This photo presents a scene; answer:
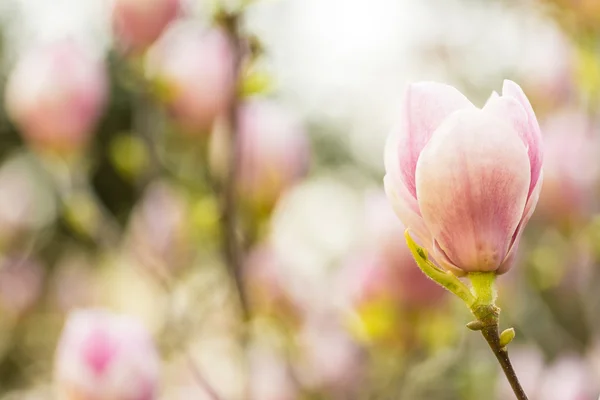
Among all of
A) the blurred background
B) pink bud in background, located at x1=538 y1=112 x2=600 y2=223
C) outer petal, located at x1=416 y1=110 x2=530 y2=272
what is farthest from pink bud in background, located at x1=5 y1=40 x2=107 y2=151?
outer petal, located at x1=416 y1=110 x2=530 y2=272

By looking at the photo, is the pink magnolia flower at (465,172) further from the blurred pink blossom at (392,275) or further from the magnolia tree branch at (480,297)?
the blurred pink blossom at (392,275)

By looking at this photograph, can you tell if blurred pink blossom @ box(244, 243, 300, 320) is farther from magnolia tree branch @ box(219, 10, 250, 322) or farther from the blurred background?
magnolia tree branch @ box(219, 10, 250, 322)

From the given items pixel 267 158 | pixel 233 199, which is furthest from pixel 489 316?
pixel 267 158

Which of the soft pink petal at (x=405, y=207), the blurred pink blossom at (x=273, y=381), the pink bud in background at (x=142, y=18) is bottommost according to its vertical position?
the blurred pink blossom at (x=273, y=381)

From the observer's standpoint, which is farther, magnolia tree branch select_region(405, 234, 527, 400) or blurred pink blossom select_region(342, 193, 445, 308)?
blurred pink blossom select_region(342, 193, 445, 308)

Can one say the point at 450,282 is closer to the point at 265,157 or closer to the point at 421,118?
the point at 421,118

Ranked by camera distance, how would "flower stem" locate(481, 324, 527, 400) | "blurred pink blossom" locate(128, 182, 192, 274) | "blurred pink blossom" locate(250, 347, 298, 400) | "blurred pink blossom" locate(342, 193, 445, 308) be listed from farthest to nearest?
1. "blurred pink blossom" locate(128, 182, 192, 274)
2. "blurred pink blossom" locate(250, 347, 298, 400)
3. "blurred pink blossom" locate(342, 193, 445, 308)
4. "flower stem" locate(481, 324, 527, 400)

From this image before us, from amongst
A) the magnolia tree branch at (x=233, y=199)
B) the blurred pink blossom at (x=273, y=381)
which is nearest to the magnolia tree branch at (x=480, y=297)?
the magnolia tree branch at (x=233, y=199)
